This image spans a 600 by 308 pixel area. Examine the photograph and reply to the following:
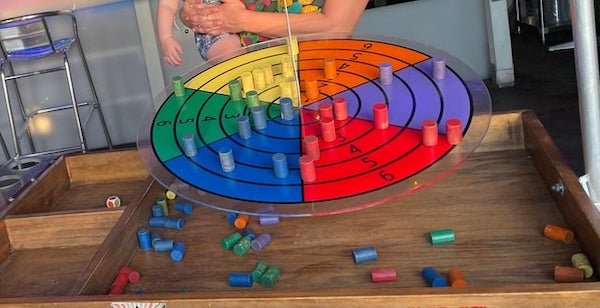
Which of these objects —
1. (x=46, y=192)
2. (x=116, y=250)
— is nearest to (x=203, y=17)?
(x=46, y=192)

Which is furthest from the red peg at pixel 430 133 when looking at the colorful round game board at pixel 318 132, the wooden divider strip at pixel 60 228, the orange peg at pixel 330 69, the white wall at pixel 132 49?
the white wall at pixel 132 49

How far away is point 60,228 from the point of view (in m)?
1.31

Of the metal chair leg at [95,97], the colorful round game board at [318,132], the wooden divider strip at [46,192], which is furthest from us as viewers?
the metal chair leg at [95,97]

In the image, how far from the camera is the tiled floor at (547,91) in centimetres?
279

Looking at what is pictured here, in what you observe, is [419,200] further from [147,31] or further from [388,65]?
[147,31]

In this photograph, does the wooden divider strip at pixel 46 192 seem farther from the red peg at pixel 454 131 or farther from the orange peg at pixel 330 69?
the red peg at pixel 454 131

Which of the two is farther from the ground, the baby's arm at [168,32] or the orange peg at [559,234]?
the baby's arm at [168,32]

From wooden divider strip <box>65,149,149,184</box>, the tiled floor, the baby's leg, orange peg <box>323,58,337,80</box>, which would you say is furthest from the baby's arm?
the tiled floor

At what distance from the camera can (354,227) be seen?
1154 millimetres

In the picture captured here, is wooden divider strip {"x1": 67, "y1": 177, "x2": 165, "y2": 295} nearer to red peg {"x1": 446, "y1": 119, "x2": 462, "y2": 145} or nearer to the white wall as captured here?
red peg {"x1": 446, "y1": 119, "x2": 462, "y2": 145}

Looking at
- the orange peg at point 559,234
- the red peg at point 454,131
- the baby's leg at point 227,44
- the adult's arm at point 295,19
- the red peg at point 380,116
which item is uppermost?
the adult's arm at point 295,19

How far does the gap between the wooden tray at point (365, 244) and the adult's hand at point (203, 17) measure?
41 centimetres

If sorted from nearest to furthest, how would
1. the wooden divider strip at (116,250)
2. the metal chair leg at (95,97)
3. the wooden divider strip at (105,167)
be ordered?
1. the wooden divider strip at (116,250)
2. the wooden divider strip at (105,167)
3. the metal chair leg at (95,97)

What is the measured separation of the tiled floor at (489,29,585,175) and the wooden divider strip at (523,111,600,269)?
1188 mm
